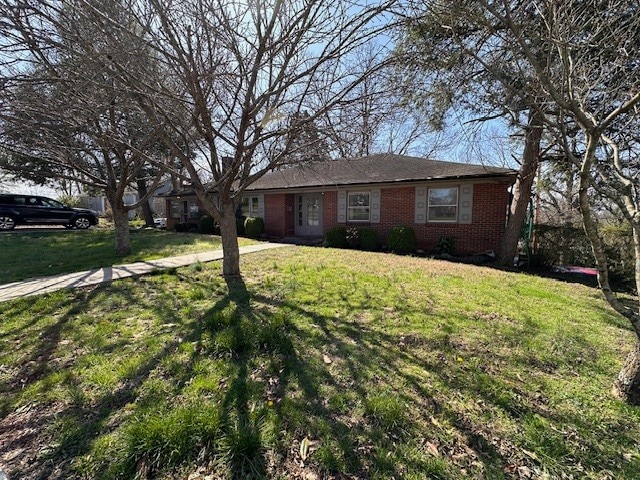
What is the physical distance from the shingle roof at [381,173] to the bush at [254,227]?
174 cm

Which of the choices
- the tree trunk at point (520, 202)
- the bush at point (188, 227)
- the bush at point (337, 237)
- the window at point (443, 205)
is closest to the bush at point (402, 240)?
the window at point (443, 205)

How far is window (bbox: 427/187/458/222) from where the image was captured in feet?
34.4

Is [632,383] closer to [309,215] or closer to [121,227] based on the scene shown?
[121,227]

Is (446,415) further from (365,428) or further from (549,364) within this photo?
(549,364)

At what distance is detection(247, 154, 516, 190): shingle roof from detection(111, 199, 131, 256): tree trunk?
17.0 feet

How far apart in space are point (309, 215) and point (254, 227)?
8.87 ft

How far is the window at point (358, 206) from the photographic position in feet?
40.6

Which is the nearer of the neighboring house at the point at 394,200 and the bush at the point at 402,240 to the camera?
the neighboring house at the point at 394,200

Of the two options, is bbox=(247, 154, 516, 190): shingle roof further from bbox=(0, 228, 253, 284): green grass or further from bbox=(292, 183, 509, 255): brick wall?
bbox=(0, 228, 253, 284): green grass

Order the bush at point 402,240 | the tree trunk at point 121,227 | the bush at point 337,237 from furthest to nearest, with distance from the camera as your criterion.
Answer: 1. the bush at point 337,237
2. the bush at point 402,240
3. the tree trunk at point 121,227

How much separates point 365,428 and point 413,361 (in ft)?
3.70

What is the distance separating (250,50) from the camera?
4.61 metres

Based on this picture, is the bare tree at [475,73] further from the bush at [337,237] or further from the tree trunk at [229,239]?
the bush at [337,237]

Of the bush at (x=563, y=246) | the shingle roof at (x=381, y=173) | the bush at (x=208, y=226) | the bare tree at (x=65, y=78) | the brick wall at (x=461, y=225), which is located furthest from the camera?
the bush at (x=208, y=226)
